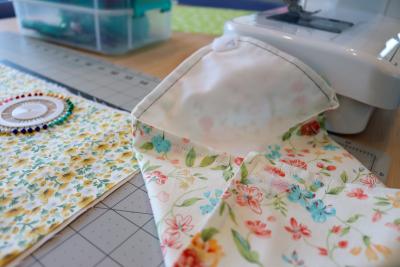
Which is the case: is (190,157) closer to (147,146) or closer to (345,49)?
(147,146)

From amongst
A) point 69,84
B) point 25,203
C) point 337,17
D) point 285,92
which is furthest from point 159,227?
point 337,17

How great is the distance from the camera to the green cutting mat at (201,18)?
120 centimetres

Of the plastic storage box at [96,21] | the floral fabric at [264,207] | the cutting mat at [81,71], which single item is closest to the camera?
the floral fabric at [264,207]

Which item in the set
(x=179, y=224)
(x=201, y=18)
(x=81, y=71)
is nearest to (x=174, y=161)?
(x=179, y=224)

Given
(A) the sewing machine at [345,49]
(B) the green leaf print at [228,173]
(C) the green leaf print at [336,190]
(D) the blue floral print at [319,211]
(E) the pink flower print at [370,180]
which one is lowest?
(E) the pink flower print at [370,180]

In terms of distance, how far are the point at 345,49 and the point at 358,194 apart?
0.25 metres

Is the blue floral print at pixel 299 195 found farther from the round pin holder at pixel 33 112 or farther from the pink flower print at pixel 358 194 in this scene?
the round pin holder at pixel 33 112

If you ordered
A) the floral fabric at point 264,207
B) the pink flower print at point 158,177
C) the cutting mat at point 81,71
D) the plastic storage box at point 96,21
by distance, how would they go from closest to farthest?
the floral fabric at point 264,207 → the pink flower print at point 158,177 → the cutting mat at point 81,71 → the plastic storage box at point 96,21

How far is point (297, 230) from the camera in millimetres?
Result: 343

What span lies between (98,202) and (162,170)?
0.09m

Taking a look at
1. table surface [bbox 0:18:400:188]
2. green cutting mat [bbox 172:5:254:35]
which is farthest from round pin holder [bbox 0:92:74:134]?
green cutting mat [bbox 172:5:254:35]

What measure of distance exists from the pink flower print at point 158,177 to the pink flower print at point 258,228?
13 centimetres

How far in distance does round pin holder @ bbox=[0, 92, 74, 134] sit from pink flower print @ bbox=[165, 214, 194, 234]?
317 mm

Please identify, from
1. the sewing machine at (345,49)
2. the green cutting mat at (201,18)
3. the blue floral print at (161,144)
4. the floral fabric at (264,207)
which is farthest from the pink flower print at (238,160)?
the green cutting mat at (201,18)
